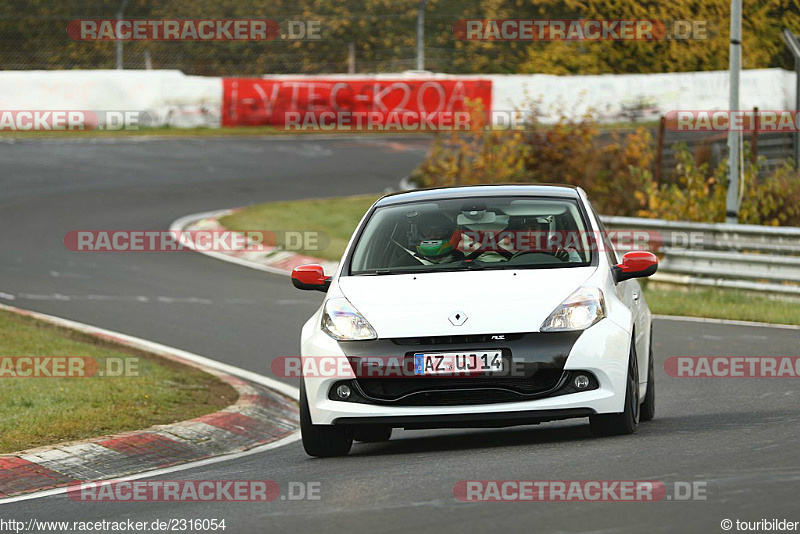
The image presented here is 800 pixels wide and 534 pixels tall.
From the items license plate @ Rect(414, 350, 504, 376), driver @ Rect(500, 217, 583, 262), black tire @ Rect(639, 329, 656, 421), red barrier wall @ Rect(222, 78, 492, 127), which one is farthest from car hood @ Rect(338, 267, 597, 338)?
red barrier wall @ Rect(222, 78, 492, 127)

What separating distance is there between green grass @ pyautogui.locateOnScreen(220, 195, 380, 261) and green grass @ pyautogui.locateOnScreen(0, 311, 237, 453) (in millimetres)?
8328

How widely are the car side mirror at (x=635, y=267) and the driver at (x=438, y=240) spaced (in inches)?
38.0

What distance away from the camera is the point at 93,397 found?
10977mm

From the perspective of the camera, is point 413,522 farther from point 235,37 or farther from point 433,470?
point 235,37

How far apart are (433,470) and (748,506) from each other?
1915mm

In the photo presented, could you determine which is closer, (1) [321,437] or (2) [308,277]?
(1) [321,437]

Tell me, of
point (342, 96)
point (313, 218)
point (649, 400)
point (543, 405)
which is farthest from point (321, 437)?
point (342, 96)

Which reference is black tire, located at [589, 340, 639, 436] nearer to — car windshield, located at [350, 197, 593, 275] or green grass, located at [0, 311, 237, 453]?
car windshield, located at [350, 197, 593, 275]

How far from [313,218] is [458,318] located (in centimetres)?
1790

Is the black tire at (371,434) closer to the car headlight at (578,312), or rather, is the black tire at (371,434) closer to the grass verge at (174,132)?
the car headlight at (578,312)

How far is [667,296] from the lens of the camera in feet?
59.4

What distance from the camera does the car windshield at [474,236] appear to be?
29.8 feet

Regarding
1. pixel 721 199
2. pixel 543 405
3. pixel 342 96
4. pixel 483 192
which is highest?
pixel 342 96

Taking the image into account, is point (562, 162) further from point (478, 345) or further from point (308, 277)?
point (478, 345)
